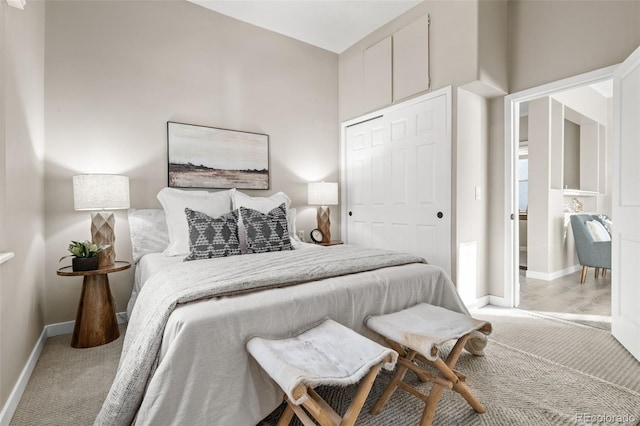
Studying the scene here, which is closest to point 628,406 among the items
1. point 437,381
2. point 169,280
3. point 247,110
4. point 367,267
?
point 437,381

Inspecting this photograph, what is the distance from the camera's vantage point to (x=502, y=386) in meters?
1.83

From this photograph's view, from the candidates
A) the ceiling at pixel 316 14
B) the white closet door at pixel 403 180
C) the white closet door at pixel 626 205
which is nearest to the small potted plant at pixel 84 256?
the ceiling at pixel 316 14

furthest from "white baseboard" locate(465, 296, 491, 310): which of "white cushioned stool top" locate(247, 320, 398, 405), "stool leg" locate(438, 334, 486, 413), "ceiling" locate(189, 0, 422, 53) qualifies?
"ceiling" locate(189, 0, 422, 53)

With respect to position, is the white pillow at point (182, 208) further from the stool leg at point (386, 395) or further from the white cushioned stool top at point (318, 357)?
the stool leg at point (386, 395)

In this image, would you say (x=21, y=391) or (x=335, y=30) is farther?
(x=335, y=30)

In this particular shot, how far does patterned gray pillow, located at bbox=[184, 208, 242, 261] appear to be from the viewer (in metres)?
2.37

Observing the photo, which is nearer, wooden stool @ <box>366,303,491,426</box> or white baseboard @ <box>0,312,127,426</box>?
wooden stool @ <box>366,303,491,426</box>

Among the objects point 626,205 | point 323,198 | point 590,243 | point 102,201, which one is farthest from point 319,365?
point 590,243

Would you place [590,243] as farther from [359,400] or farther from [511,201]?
[359,400]

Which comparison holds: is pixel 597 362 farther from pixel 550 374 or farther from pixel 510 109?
pixel 510 109

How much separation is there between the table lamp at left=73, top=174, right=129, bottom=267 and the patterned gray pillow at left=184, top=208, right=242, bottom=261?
1.73ft

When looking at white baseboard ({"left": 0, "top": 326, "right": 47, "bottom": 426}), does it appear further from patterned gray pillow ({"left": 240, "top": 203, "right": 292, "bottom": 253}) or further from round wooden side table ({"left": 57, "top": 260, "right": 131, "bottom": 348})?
patterned gray pillow ({"left": 240, "top": 203, "right": 292, "bottom": 253})

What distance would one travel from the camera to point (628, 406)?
64.9 inches

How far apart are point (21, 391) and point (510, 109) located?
4.31 meters
